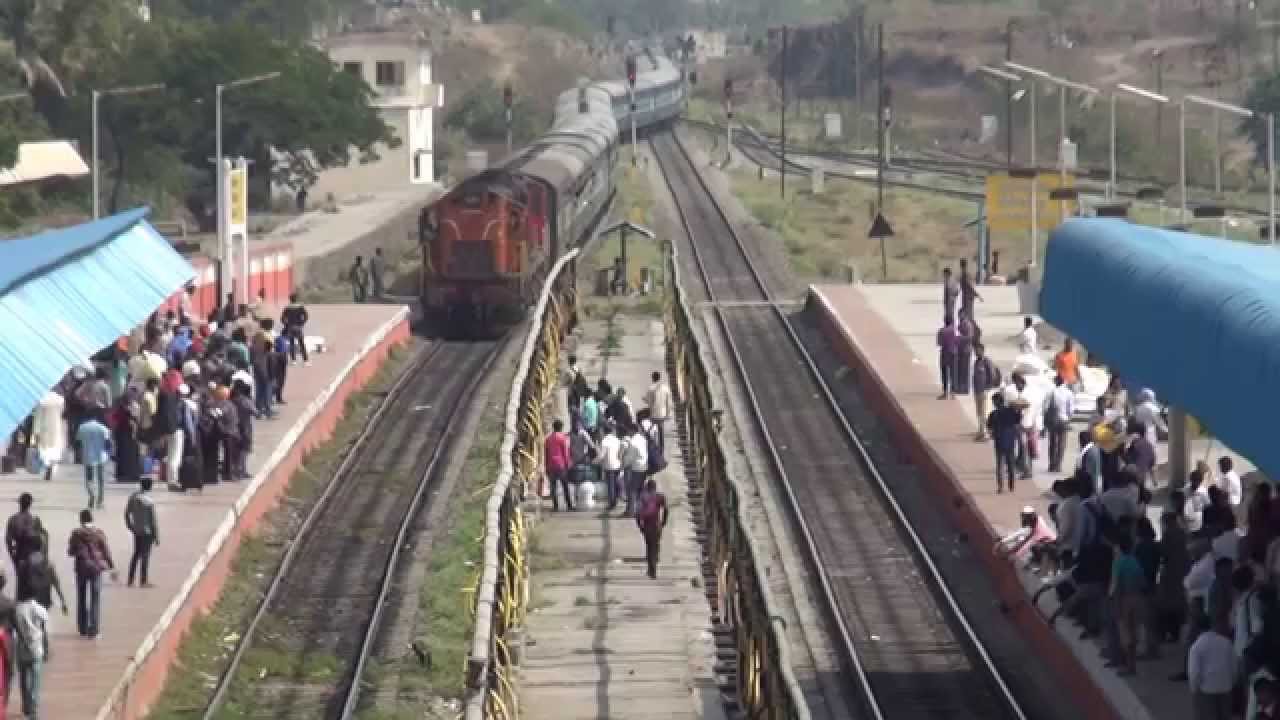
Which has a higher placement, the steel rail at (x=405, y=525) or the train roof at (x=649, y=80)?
the train roof at (x=649, y=80)

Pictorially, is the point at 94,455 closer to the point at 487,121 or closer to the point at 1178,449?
the point at 1178,449

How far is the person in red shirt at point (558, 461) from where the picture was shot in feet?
103

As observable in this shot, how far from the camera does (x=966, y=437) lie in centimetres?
3612

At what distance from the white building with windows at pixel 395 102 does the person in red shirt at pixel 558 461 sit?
2253 inches

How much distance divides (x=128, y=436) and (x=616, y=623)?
23.9 ft

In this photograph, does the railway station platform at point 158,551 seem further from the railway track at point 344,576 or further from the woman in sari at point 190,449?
the railway track at point 344,576

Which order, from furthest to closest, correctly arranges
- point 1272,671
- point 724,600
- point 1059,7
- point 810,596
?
point 1059,7 < point 810,596 < point 724,600 < point 1272,671

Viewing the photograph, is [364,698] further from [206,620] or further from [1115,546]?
[1115,546]

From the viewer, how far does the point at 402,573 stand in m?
30.0

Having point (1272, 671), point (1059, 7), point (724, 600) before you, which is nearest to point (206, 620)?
point (724, 600)

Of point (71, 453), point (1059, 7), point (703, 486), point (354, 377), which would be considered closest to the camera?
point (703, 486)

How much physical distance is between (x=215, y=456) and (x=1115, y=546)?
12.2 meters

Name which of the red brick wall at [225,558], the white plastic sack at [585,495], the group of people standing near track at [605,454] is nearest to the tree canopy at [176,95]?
the red brick wall at [225,558]

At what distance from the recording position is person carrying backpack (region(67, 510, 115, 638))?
77.7 feet
